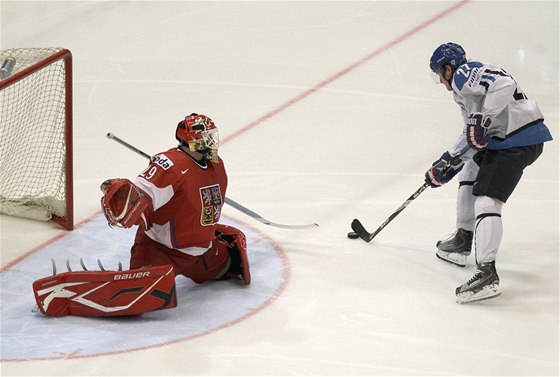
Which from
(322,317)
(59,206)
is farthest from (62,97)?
(322,317)

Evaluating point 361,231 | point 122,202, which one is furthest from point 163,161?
point 361,231

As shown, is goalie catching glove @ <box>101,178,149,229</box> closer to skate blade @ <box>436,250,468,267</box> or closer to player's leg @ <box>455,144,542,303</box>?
player's leg @ <box>455,144,542,303</box>

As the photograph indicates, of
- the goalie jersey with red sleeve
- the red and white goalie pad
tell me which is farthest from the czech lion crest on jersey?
the red and white goalie pad

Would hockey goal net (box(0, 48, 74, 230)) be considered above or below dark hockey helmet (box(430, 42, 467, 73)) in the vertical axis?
below

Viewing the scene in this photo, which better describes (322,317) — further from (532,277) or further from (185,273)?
(532,277)

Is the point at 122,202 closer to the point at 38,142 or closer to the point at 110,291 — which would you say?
the point at 110,291

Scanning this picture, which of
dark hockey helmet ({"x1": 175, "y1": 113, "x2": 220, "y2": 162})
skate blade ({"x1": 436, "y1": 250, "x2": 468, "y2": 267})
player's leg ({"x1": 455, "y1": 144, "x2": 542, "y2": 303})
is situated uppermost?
dark hockey helmet ({"x1": 175, "y1": 113, "x2": 220, "y2": 162})

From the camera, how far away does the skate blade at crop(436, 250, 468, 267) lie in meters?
5.17

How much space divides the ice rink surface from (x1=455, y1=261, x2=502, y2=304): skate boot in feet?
0.18

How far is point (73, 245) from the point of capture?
527 cm

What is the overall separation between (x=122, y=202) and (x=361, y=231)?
147 centimetres

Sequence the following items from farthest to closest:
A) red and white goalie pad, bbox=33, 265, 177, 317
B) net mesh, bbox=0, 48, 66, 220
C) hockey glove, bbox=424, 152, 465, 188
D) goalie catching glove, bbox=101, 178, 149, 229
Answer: net mesh, bbox=0, 48, 66, 220 < hockey glove, bbox=424, 152, 465, 188 < red and white goalie pad, bbox=33, 265, 177, 317 < goalie catching glove, bbox=101, 178, 149, 229

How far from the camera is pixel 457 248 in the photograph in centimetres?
520

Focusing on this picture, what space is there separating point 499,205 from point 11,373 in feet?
7.06
